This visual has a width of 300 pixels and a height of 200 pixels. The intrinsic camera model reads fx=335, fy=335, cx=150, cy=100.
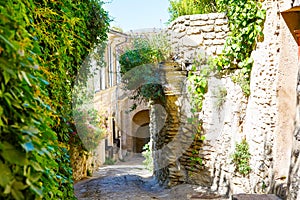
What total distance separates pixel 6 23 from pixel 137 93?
6002 millimetres

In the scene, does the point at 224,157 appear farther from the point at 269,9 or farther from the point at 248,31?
the point at 269,9

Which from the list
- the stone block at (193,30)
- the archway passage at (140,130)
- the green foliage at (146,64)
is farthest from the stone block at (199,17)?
the archway passage at (140,130)

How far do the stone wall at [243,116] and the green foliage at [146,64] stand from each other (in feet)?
1.01

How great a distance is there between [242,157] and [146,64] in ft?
8.97

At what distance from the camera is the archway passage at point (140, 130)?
14.4 metres

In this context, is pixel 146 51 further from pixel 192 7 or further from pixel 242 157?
pixel 242 157

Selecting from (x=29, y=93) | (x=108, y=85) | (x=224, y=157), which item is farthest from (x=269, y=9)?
(x=108, y=85)

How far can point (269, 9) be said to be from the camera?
3.71m

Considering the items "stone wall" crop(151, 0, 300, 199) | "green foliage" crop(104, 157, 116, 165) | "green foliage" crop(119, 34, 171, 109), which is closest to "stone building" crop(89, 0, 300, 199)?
"stone wall" crop(151, 0, 300, 199)

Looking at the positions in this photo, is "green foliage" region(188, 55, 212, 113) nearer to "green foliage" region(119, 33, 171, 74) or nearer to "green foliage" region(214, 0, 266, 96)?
"green foliage" region(214, 0, 266, 96)

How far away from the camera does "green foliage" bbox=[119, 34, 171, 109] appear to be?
235 inches

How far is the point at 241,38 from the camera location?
4.25m

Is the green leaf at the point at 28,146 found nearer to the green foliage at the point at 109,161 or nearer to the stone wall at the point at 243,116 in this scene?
the stone wall at the point at 243,116

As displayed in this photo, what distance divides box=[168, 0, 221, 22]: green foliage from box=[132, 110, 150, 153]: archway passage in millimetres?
8428
